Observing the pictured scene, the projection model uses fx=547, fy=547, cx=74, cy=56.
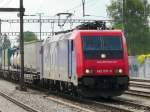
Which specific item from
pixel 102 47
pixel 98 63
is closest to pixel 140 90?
pixel 102 47

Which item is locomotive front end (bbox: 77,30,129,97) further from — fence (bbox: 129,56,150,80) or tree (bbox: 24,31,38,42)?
tree (bbox: 24,31,38,42)

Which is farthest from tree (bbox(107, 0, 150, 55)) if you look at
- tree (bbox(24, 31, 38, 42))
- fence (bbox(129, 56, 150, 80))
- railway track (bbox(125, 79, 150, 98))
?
railway track (bbox(125, 79, 150, 98))

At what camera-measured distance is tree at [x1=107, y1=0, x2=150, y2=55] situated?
96.1 meters

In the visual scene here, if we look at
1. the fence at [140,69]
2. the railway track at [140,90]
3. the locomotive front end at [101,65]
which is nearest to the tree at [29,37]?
the fence at [140,69]

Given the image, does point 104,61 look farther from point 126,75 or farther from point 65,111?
point 65,111

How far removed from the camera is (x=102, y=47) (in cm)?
2216

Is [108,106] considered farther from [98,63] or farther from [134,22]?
[134,22]

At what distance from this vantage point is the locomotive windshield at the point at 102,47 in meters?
21.9

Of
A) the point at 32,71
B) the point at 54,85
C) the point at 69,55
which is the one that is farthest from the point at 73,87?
the point at 32,71

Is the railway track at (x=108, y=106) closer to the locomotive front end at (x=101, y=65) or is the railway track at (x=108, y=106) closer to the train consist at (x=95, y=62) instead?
the train consist at (x=95, y=62)

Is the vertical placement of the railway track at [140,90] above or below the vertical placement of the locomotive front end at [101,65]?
below

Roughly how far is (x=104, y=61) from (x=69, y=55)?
2.06 meters

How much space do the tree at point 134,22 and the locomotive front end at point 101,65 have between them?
2842 inches

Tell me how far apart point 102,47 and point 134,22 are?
77909 millimetres
